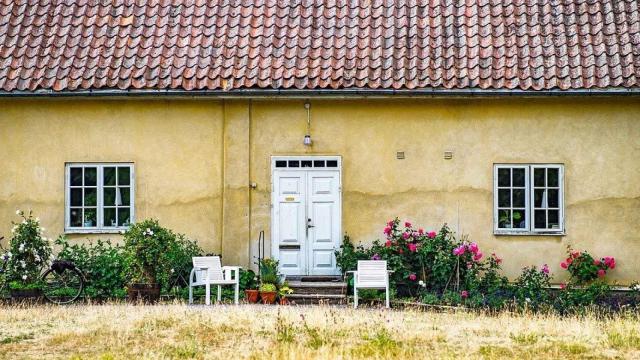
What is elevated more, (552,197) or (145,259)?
(552,197)

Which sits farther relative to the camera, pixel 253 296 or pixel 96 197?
pixel 96 197

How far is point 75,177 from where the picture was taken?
21422mm

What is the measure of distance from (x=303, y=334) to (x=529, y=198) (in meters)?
7.18

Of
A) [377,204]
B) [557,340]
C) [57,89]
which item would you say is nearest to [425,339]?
[557,340]

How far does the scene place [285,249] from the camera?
69.9 ft

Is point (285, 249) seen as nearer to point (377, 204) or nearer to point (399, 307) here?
point (377, 204)

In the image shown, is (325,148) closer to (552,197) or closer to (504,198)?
(504,198)

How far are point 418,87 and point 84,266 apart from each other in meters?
6.43

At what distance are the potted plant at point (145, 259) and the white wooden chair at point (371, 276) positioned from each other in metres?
3.13

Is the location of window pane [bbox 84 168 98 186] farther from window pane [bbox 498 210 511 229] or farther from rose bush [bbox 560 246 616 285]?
rose bush [bbox 560 246 616 285]

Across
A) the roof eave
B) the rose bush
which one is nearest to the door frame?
the roof eave

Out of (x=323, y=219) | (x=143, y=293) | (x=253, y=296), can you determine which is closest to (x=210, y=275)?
(x=253, y=296)

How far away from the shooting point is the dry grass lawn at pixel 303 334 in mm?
14008

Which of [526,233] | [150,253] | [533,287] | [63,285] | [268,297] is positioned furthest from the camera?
[526,233]
